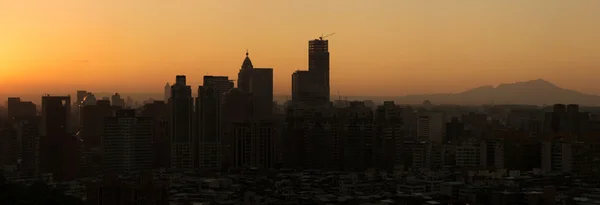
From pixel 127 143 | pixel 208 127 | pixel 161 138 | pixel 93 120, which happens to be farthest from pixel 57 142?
pixel 93 120

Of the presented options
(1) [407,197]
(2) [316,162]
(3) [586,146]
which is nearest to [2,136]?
(2) [316,162]

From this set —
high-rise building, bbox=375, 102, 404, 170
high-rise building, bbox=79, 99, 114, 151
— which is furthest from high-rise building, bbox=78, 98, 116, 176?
high-rise building, bbox=375, 102, 404, 170

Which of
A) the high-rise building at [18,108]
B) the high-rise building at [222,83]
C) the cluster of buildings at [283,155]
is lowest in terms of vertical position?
the cluster of buildings at [283,155]

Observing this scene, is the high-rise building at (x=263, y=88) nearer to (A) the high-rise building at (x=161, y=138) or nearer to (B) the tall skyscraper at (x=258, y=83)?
(B) the tall skyscraper at (x=258, y=83)

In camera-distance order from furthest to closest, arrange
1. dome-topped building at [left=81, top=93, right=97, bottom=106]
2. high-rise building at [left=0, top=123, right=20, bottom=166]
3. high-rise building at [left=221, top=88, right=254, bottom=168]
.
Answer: dome-topped building at [left=81, top=93, right=97, bottom=106] → high-rise building at [left=221, top=88, right=254, bottom=168] → high-rise building at [left=0, top=123, right=20, bottom=166]

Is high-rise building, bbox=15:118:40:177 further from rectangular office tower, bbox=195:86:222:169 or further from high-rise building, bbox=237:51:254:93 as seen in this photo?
high-rise building, bbox=237:51:254:93

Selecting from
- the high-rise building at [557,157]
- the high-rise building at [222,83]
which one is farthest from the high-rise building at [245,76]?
the high-rise building at [557,157]

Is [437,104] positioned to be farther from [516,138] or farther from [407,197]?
[407,197]
